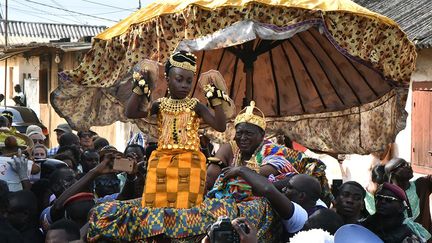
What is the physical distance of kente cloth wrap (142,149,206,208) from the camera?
261 inches

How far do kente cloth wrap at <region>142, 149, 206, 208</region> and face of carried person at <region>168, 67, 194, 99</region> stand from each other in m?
0.38

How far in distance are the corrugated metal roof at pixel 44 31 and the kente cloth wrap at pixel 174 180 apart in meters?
39.9

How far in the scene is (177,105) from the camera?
22.2 feet

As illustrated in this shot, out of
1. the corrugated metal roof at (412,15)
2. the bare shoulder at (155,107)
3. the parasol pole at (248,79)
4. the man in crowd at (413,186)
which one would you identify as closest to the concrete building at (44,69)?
the corrugated metal roof at (412,15)

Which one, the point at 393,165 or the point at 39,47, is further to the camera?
the point at 39,47

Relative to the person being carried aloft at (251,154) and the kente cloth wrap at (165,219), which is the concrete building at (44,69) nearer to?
the person being carried aloft at (251,154)

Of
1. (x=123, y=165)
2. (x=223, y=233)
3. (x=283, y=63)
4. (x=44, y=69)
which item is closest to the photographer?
(x=223, y=233)

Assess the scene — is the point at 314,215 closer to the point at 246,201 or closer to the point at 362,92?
the point at 246,201

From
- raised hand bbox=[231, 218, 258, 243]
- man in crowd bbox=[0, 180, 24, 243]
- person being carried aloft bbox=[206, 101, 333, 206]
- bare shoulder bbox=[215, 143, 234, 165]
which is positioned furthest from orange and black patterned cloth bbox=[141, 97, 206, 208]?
raised hand bbox=[231, 218, 258, 243]

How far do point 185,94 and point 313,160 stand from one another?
6.09ft

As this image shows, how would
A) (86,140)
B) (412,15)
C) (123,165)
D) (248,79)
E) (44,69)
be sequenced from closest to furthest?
1. (123,165)
2. (248,79)
3. (86,140)
4. (412,15)
5. (44,69)

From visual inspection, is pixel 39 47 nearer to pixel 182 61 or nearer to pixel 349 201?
pixel 349 201

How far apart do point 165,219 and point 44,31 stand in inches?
1675

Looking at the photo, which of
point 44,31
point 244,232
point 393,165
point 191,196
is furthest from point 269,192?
point 44,31
